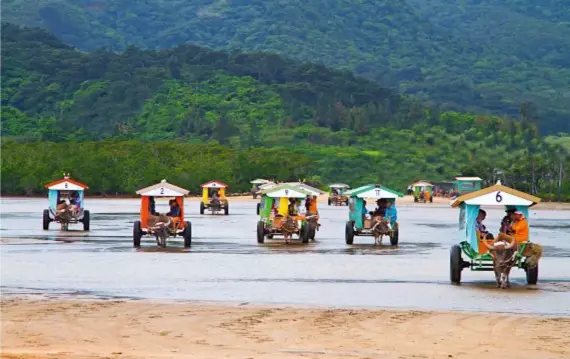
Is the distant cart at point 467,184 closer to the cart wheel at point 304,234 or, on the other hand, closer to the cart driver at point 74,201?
the cart driver at point 74,201

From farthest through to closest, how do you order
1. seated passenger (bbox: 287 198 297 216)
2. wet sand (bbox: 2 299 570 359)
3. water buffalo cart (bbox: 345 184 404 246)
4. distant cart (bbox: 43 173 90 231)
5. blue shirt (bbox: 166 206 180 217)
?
distant cart (bbox: 43 173 90 231)
seated passenger (bbox: 287 198 297 216)
water buffalo cart (bbox: 345 184 404 246)
blue shirt (bbox: 166 206 180 217)
wet sand (bbox: 2 299 570 359)

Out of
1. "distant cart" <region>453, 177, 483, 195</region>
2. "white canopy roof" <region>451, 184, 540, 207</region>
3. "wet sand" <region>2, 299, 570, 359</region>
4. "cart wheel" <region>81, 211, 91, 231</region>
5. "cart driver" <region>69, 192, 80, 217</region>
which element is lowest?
"wet sand" <region>2, 299, 570, 359</region>

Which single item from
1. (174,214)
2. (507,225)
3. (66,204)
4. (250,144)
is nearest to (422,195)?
(250,144)

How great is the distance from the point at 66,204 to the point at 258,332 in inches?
1074

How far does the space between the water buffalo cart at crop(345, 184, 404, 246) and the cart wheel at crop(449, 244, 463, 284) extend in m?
12.3

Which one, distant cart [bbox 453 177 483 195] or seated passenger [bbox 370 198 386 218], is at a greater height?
distant cart [bbox 453 177 483 195]

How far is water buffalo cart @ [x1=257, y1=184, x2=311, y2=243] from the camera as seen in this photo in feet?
123

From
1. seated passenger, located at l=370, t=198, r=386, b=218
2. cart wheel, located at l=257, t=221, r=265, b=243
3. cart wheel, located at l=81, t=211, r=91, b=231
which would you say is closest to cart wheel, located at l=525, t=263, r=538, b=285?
seated passenger, located at l=370, t=198, r=386, b=218

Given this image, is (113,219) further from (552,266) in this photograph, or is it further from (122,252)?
(552,266)

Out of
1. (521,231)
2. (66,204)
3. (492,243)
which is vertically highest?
(66,204)

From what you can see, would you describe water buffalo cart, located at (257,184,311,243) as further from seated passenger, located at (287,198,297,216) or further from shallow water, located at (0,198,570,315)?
shallow water, located at (0,198,570,315)

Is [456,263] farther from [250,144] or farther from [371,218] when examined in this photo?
[250,144]

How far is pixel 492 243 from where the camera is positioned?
22672 millimetres

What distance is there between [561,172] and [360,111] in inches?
2966
